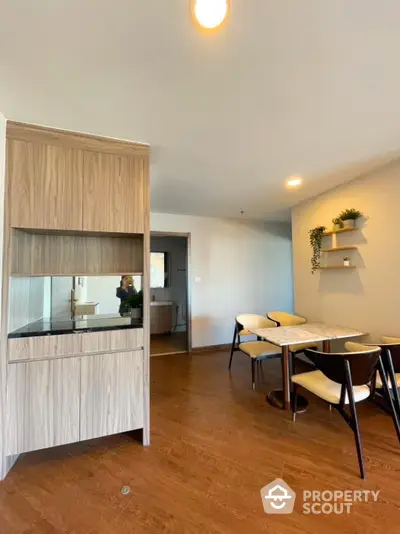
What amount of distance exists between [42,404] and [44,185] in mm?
1638

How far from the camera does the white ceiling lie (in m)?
1.24

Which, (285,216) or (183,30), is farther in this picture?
(285,216)

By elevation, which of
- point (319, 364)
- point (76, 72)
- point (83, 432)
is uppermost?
point (76, 72)

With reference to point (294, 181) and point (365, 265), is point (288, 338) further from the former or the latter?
point (294, 181)

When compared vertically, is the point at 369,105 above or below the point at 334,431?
above

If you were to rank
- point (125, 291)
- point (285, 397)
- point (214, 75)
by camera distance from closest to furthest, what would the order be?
point (214, 75), point (125, 291), point (285, 397)

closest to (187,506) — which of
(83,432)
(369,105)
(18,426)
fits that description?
(83,432)

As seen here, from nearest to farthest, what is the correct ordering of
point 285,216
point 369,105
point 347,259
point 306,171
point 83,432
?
point 369,105 → point 83,432 → point 306,171 → point 347,259 → point 285,216

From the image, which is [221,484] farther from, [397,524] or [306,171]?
[306,171]

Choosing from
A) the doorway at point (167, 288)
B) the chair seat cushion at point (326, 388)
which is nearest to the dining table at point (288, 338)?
the chair seat cushion at point (326, 388)

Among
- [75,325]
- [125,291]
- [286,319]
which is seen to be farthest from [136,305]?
[286,319]

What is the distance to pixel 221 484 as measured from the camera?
5.82ft

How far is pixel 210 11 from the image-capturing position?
115 cm

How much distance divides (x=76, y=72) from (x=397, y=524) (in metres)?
3.09
